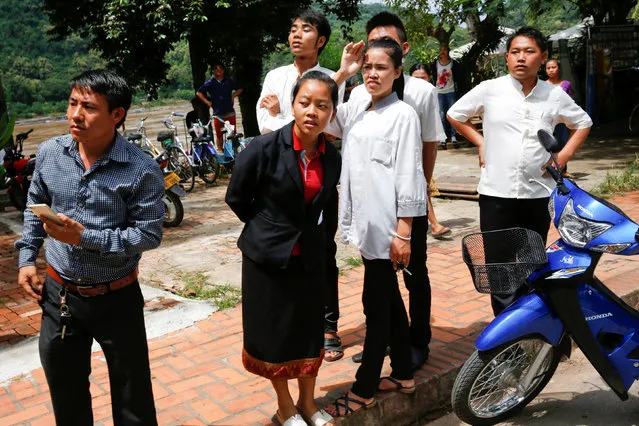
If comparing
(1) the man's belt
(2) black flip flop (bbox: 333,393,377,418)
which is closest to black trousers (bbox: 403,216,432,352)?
(2) black flip flop (bbox: 333,393,377,418)

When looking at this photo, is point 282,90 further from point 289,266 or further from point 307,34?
point 289,266

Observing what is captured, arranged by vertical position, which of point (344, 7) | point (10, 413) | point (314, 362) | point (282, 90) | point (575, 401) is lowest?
point (575, 401)

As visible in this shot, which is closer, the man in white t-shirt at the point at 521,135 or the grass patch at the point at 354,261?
the man in white t-shirt at the point at 521,135

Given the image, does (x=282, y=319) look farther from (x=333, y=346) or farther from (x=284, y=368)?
(x=333, y=346)

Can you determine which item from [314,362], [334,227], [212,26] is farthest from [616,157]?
[314,362]

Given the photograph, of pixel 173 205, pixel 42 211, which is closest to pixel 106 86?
pixel 42 211

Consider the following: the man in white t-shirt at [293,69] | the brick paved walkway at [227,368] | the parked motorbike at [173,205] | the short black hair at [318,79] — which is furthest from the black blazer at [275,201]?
the parked motorbike at [173,205]

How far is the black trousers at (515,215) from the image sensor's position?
12.4 feet

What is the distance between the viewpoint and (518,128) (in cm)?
378

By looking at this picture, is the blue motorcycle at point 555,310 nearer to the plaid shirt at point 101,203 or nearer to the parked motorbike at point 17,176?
the plaid shirt at point 101,203

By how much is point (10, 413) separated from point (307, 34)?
8.34 feet

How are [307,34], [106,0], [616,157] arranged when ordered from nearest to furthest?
1. [307,34]
2. [616,157]
3. [106,0]

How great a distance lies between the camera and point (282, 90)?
12.5ft

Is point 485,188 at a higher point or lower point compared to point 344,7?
lower
